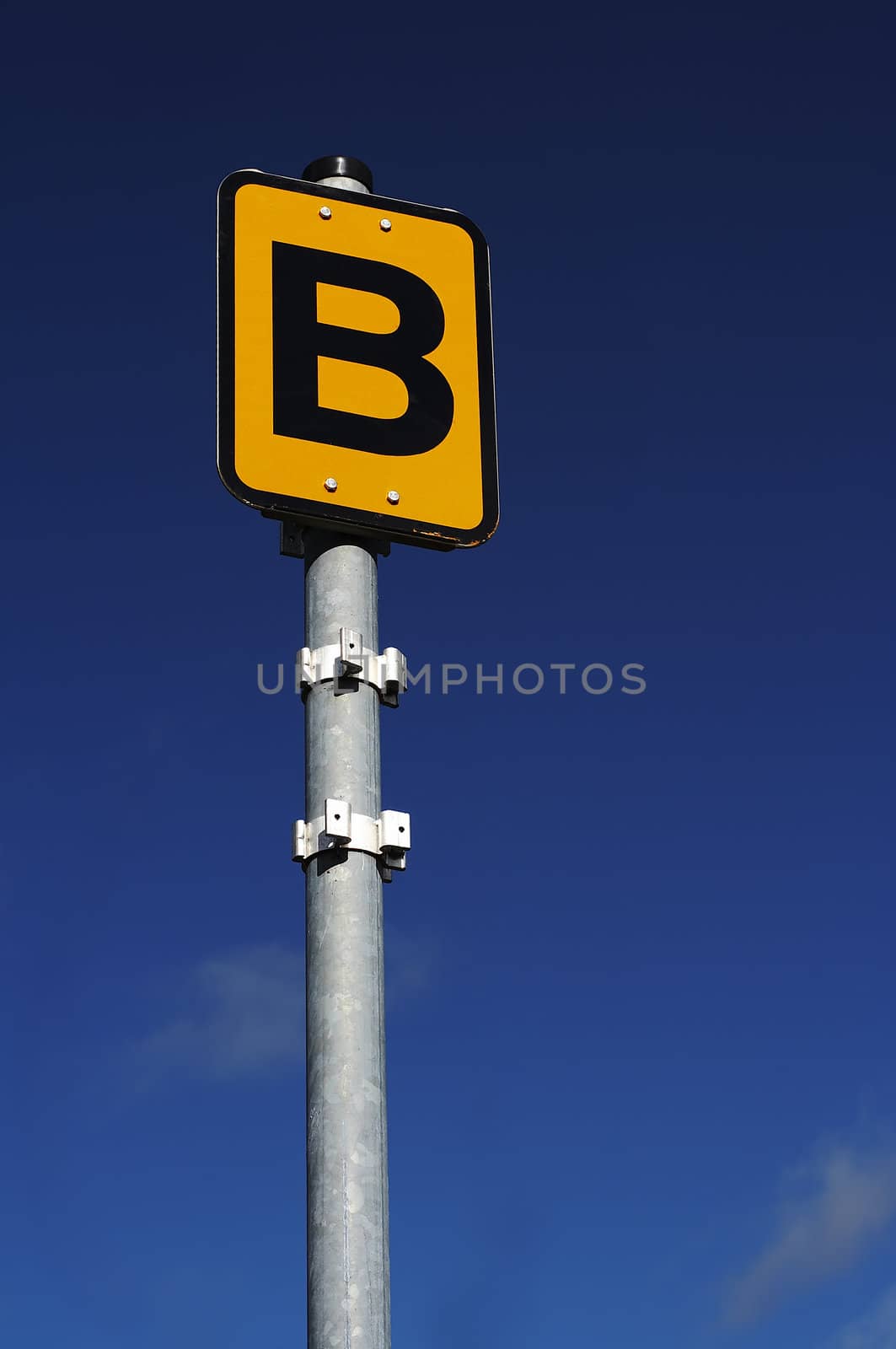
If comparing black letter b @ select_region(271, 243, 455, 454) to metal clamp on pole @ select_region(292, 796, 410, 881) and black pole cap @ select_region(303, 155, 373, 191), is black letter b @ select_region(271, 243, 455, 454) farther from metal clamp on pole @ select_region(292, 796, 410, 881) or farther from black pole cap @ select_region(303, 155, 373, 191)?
metal clamp on pole @ select_region(292, 796, 410, 881)

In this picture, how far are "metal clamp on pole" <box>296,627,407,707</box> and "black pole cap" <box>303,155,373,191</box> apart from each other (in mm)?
2062

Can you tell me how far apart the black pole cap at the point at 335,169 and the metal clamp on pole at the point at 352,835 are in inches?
105

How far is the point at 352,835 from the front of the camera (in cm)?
500

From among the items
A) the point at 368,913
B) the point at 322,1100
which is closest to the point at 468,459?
the point at 368,913

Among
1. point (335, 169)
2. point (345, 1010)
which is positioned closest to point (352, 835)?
point (345, 1010)

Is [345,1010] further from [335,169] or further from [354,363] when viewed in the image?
[335,169]

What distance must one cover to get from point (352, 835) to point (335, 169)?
2817 millimetres

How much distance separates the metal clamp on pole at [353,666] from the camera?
17.3ft

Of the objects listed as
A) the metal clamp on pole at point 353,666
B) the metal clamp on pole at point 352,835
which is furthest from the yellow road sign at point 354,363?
the metal clamp on pole at point 352,835

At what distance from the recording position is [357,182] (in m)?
6.45

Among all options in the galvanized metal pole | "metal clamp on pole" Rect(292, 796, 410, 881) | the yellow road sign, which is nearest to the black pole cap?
the yellow road sign

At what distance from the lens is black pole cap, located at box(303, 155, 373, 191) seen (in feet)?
21.1

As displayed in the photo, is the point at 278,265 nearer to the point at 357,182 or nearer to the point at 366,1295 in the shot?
the point at 357,182

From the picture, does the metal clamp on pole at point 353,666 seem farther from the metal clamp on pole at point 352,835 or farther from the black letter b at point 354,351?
the black letter b at point 354,351
